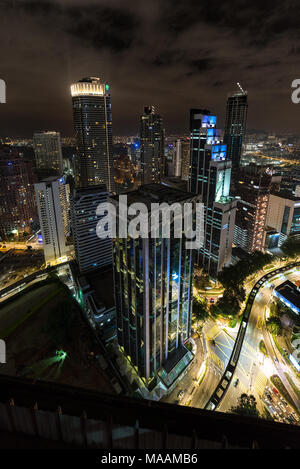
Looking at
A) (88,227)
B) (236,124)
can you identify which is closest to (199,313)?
(88,227)

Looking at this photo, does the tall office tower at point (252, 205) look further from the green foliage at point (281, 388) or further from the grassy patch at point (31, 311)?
the grassy patch at point (31, 311)

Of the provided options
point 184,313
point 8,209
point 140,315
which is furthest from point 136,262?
point 8,209

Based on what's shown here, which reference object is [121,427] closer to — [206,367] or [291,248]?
[206,367]

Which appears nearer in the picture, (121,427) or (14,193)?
(121,427)

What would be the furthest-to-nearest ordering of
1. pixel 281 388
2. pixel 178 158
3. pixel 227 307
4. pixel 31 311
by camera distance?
pixel 178 158
pixel 31 311
pixel 227 307
pixel 281 388

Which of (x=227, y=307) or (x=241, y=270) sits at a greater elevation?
(x=241, y=270)

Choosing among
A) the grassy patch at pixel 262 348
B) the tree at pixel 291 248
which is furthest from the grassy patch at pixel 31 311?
the tree at pixel 291 248

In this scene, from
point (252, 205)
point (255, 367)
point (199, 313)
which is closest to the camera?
point (255, 367)
